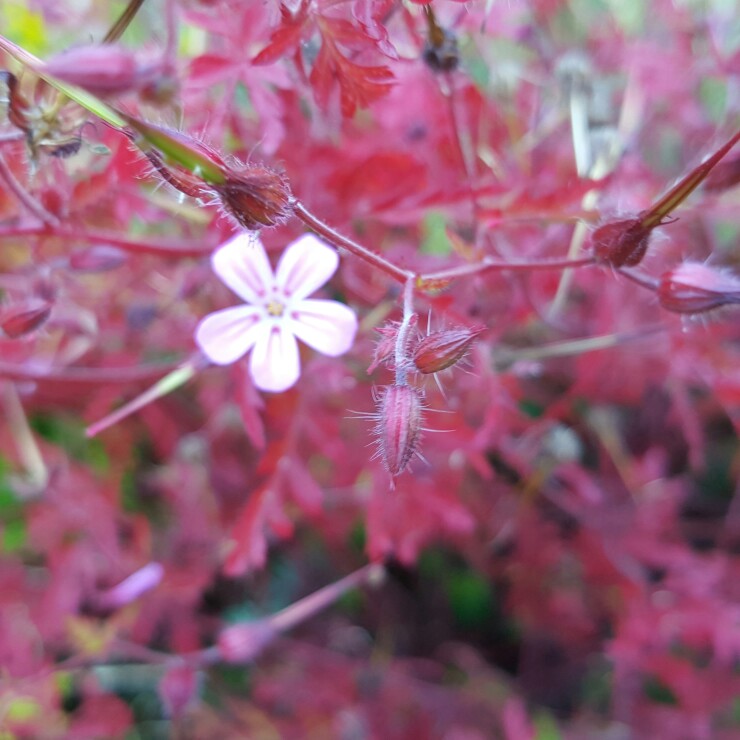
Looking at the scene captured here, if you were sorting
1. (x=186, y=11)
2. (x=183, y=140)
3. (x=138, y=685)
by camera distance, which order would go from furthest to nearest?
(x=138, y=685) → (x=186, y=11) → (x=183, y=140)

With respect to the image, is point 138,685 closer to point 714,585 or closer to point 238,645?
point 238,645

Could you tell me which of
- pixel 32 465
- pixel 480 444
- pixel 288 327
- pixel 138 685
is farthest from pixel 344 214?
pixel 138 685

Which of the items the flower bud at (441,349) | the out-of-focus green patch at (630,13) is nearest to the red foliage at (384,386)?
the flower bud at (441,349)

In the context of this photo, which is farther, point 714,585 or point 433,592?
point 433,592

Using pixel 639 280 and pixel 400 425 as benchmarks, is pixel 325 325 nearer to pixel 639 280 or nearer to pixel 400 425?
pixel 400 425

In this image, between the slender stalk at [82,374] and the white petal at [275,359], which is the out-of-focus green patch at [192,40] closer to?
the slender stalk at [82,374]

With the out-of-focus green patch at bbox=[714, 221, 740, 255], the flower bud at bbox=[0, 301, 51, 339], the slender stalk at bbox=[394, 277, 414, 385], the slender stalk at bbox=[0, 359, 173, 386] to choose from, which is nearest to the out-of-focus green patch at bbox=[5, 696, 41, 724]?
the slender stalk at bbox=[0, 359, 173, 386]
